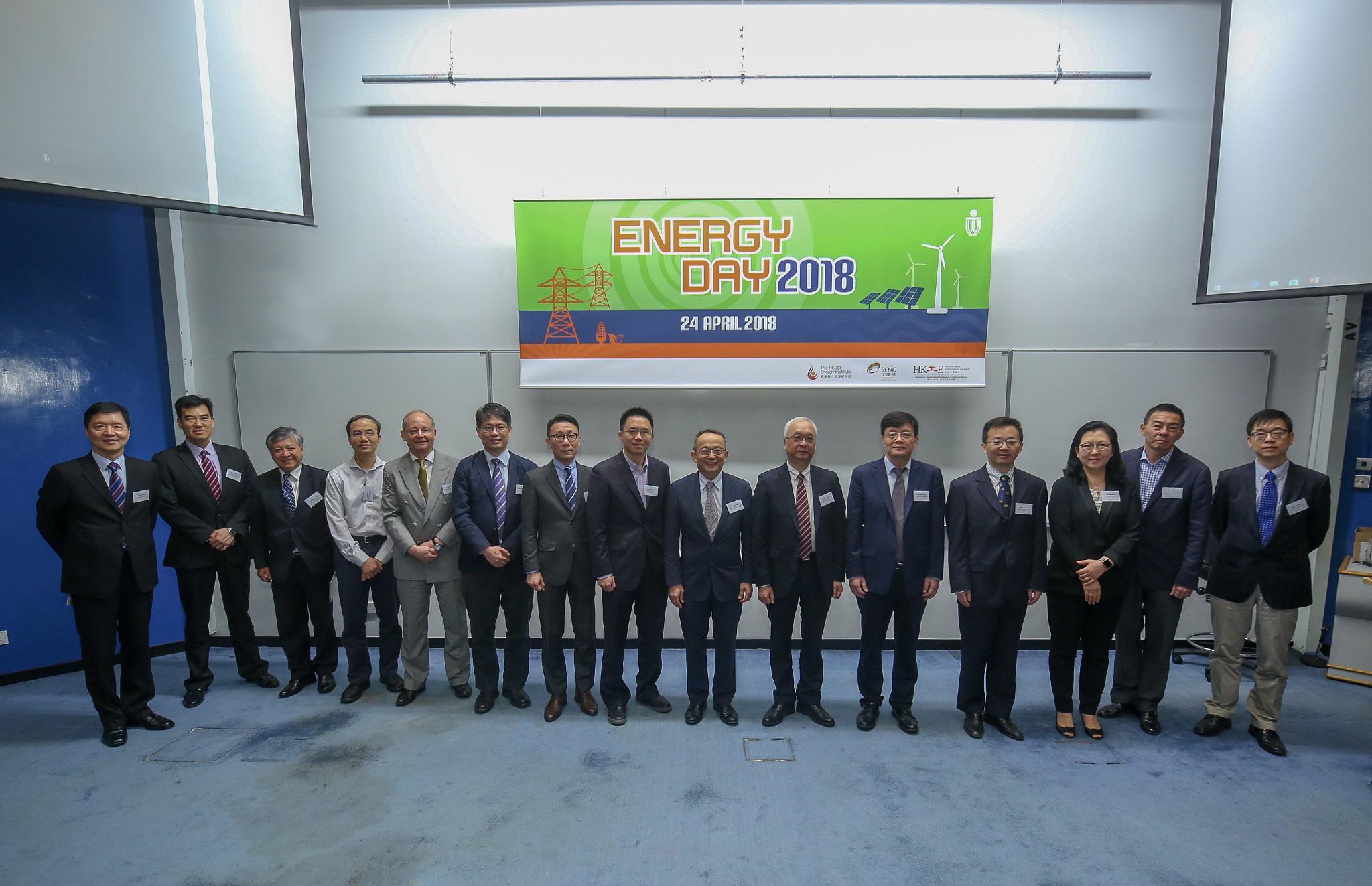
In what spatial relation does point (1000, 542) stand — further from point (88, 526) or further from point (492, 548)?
point (88, 526)

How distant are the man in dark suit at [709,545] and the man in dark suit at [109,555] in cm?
281

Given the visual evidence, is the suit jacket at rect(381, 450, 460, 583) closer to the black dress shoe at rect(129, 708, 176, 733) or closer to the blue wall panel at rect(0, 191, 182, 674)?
the black dress shoe at rect(129, 708, 176, 733)

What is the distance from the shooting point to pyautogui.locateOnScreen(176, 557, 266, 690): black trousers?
3.44 metres

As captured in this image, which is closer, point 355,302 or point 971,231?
point 971,231

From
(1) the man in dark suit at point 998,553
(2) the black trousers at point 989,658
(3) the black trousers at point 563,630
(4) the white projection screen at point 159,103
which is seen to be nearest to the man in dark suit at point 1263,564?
(1) the man in dark suit at point 998,553

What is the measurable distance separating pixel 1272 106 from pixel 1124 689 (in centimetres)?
354

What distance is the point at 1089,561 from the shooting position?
2.93 metres

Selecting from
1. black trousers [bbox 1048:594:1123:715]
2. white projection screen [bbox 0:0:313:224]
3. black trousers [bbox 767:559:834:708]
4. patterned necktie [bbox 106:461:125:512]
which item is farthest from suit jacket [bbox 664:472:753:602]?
white projection screen [bbox 0:0:313:224]

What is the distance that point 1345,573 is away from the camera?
363 centimetres

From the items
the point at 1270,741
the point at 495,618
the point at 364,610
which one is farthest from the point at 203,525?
the point at 1270,741

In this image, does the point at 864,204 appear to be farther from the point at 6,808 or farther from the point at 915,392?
the point at 6,808

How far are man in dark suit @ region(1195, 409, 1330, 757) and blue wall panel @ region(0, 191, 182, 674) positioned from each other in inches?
265

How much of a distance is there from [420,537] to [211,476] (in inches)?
54.3

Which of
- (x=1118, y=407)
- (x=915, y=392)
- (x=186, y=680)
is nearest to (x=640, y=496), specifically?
(x=915, y=392)
